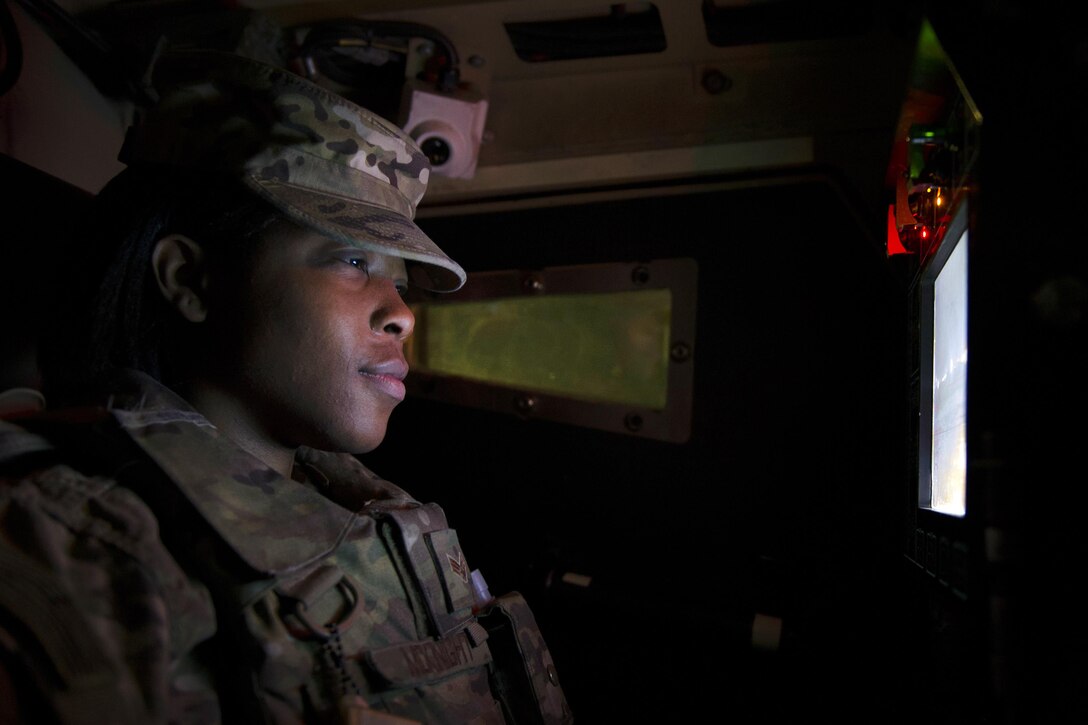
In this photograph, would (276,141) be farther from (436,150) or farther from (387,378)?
(436,150)

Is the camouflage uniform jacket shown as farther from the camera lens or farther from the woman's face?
the camera lens

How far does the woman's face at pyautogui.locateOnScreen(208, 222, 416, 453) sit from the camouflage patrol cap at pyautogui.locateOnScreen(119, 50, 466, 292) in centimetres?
9

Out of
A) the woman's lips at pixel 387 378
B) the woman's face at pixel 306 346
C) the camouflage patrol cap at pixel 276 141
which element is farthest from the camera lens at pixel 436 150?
the woman's lips at pixel 387 378

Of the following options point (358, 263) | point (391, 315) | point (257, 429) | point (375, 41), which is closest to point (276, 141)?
point (358, 263)

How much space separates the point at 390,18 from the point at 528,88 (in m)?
0.39

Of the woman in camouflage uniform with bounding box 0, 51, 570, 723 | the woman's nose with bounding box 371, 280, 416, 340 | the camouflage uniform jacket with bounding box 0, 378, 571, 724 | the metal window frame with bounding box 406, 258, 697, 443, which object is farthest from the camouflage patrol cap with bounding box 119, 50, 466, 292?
the metal window frame with bounding box 406, 258, 697, 443

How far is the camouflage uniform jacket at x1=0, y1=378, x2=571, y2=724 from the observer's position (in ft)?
3.04

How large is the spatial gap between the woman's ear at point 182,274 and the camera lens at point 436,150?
692mm

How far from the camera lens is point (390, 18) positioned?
73.4 inches

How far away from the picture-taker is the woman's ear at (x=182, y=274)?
1423mm

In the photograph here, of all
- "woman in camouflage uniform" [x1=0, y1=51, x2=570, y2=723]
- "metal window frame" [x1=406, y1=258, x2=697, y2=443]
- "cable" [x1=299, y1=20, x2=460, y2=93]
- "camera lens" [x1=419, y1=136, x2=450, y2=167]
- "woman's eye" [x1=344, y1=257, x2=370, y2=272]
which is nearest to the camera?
"woman in camouflage uniform" [x1=0, y1=51, x2=570, y2=723]

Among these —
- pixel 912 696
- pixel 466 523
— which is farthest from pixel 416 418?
pixel 912 696

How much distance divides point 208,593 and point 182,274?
63 cm

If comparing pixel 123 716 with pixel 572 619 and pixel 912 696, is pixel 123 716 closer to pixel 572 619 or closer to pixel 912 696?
pixel 572 619
